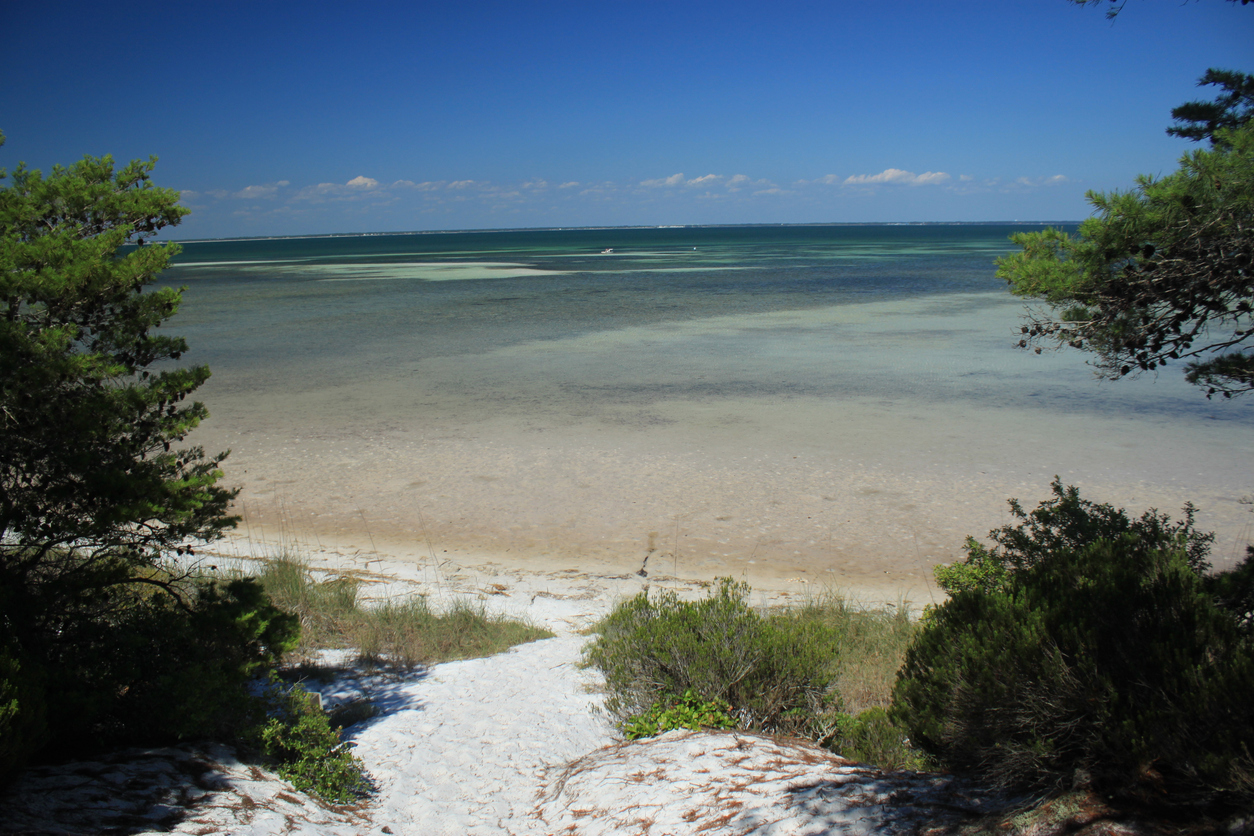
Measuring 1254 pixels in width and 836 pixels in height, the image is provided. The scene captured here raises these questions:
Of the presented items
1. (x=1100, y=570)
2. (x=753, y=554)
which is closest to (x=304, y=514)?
(x=753, y=554)

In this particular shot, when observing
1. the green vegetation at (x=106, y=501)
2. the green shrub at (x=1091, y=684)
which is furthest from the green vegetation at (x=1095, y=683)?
the green vegetation at (x=106, y=501)

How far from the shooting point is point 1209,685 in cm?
231

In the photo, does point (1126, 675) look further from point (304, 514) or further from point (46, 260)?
point (304, 514)

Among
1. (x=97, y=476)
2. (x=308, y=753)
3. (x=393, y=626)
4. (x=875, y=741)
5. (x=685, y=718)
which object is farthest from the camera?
(x=393, y=626)

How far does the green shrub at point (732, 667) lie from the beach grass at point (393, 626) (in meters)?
1.47

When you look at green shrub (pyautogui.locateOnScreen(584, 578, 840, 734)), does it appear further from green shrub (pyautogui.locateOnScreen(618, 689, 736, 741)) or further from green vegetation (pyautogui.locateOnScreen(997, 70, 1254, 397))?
green vegetation (pyautogui.locateOnScreen(997, 70, 1254, 397))

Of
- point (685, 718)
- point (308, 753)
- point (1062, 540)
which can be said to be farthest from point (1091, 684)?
point (308, 753)

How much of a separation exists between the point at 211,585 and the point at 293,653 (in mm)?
1696

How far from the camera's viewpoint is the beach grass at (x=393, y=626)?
5.35 meters

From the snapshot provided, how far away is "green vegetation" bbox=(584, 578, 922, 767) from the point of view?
391cm

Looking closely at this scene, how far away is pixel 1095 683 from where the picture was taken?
105 inches

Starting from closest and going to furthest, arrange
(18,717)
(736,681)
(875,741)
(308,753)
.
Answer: (18,717)
(308,753)
(875,741)
(736,681)

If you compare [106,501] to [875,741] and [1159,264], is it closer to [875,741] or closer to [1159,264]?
[875,741]

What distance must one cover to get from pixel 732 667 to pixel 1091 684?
1828 millimetres
